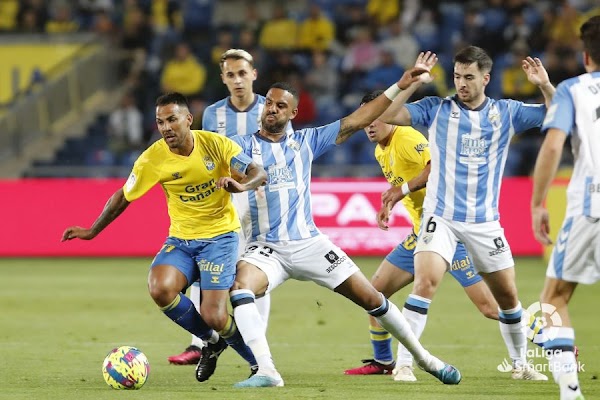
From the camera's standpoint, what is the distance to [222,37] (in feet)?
69.4

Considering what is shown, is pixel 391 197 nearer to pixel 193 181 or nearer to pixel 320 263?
pixel 320 263

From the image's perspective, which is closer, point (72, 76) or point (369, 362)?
point (369, 362)

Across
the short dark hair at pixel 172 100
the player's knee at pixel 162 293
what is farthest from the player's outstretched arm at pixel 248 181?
the player's knee at pixel 162 293

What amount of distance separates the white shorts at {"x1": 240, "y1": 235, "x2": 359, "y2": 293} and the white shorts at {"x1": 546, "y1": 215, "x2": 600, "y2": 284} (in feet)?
6.22

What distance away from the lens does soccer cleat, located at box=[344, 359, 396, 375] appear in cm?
842

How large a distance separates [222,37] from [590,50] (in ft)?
50.8

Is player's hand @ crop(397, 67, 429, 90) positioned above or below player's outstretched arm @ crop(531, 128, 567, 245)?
above

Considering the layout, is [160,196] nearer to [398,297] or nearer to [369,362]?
[398,297]

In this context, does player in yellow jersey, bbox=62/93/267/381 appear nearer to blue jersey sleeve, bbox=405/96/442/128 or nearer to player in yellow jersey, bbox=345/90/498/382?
player in yellow jersey, bbox=345/90/498/382

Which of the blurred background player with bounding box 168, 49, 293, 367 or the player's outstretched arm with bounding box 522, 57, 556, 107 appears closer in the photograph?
the player's outstretched arm with bounding box 522, 57, 556, 107

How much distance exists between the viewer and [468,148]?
789cm

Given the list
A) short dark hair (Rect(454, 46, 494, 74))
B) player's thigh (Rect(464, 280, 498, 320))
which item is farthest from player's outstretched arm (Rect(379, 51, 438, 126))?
player's thigh (Rect(464, 280, 498, 320))

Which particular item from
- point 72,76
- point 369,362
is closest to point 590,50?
point 369,362

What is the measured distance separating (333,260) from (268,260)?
45 cm
